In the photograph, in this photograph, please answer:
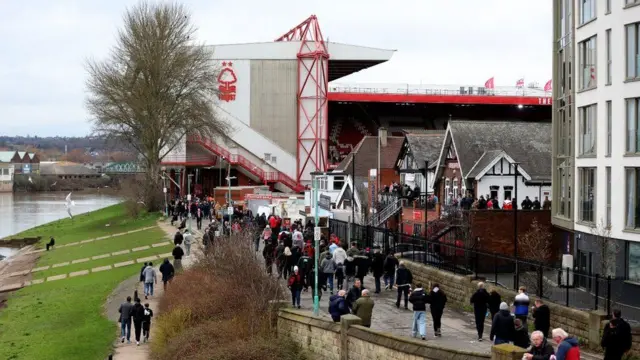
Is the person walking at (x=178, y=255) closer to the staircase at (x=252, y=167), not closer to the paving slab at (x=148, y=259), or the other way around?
the paving slab at (x=148, y=259)

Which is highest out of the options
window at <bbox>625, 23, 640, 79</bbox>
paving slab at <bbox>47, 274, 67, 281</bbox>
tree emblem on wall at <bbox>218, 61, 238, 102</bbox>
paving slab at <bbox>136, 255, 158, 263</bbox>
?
tree emblem on wall at <bbox>218, 61, 238, 102</bbox>

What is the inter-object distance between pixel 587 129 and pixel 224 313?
13663 mm

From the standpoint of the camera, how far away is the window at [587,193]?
2661 centimetres

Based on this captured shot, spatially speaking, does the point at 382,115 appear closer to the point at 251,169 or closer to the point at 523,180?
the point at 251,169

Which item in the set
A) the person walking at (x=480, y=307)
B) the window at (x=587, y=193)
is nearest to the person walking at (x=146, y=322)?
the person walking at (x=480, y=307)

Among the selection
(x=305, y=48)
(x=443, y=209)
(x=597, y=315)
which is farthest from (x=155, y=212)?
(x=597, y=315)

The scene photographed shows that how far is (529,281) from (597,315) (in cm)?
423

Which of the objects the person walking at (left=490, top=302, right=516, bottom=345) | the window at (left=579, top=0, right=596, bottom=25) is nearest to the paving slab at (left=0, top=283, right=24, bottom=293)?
the window at (left=579, top=0, right=596, bottom=25)

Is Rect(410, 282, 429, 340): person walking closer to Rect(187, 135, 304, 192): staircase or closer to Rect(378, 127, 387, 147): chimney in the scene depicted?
Rect(378, 127, 387, 147): chimney

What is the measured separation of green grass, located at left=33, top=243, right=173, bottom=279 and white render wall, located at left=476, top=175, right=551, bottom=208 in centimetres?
1709

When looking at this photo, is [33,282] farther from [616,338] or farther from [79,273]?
[616,338]

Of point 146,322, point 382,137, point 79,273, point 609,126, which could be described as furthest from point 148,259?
point 609,126

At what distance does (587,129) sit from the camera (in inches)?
1083

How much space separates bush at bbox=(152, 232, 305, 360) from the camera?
2175cm
